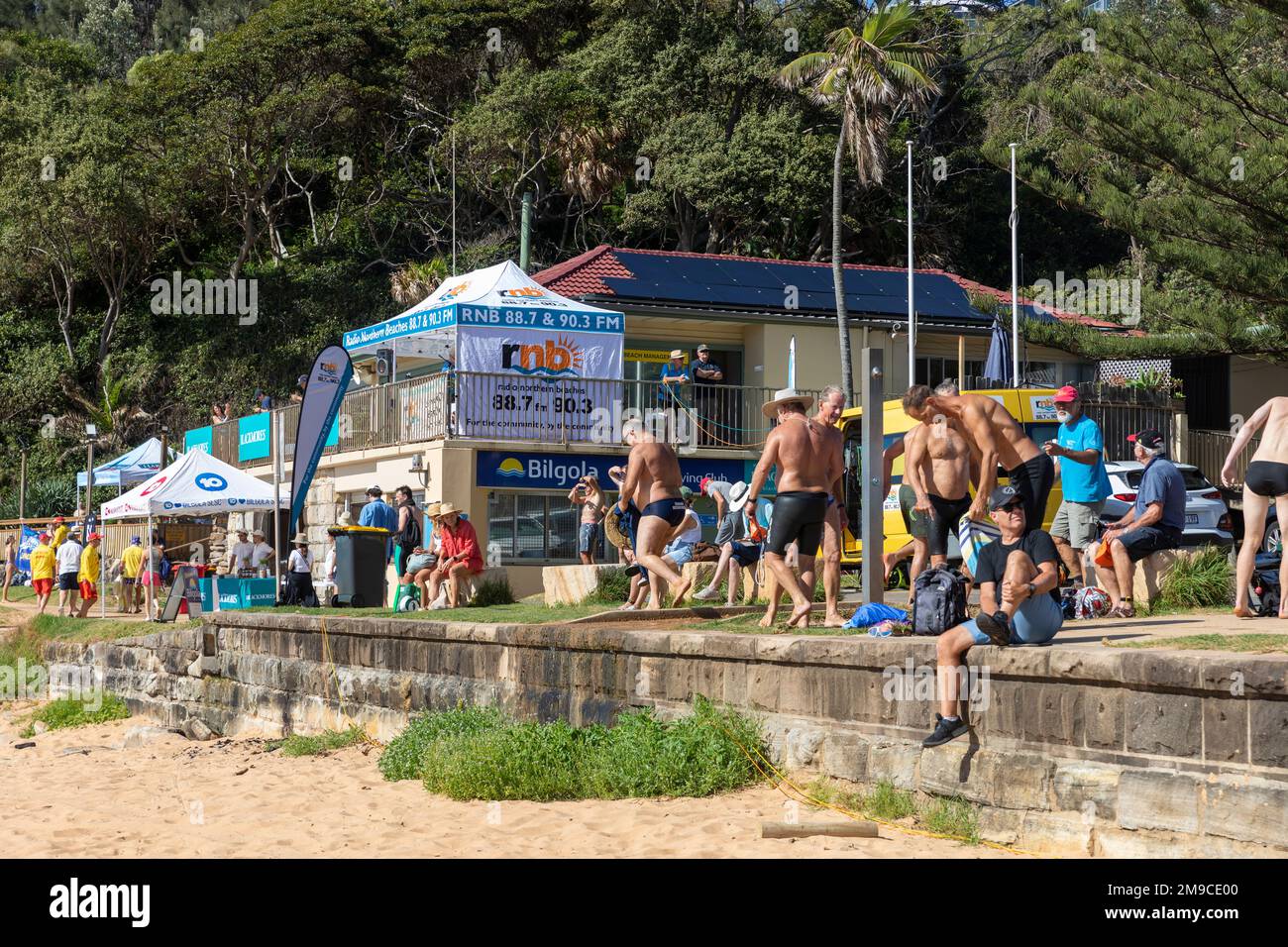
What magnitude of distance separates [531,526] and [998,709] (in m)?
17.0

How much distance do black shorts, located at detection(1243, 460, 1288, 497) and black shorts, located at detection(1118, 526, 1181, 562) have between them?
1.18 m

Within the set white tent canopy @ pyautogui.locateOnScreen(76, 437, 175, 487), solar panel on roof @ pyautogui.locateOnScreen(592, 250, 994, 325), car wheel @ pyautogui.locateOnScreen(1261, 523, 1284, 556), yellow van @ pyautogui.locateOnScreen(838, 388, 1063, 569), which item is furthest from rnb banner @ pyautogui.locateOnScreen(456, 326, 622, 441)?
car wheel @ pyautogui.locateOnScreen(1261, 523, 1284, 556)

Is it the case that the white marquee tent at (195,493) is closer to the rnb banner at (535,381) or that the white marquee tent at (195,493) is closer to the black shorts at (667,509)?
the rnb banner at (535,381)

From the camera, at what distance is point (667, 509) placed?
38.8ft

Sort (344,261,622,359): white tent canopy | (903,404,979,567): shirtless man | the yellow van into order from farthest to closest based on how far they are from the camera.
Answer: (344,261,622,359): white tent canopy, the yellow van, (903,404,979,567): shirtless man

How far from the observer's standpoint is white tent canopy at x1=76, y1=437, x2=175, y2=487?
3017 centimetres

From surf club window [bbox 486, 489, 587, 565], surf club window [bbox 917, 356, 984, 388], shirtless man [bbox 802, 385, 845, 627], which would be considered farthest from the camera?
surf club window [bbox 917, 356, 984, 388]

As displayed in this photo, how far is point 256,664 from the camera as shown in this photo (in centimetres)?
1733

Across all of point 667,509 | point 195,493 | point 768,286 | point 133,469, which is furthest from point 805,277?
point 667,509

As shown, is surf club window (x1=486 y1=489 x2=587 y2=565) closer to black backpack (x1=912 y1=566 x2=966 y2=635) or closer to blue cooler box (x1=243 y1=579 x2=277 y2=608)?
blue cooler box (x1=243 y1=579 x2=277 y2=608)

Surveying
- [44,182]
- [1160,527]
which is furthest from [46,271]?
[1160,527]

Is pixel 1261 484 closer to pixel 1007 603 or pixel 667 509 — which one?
pixel 1007 603

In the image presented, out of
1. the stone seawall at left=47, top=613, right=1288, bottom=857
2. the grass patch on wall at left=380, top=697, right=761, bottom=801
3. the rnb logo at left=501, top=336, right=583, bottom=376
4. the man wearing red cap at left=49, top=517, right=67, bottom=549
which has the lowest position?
the grass patch on wall at left=380, top=697, right=761, bottom=801

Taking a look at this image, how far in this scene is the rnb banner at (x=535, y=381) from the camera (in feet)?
76.9
